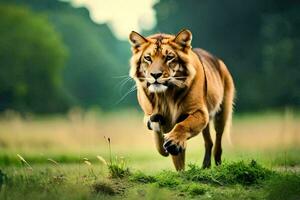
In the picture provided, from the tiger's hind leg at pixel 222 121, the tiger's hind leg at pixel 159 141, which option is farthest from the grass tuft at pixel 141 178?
the tiger's hind leg at pixel 222 121

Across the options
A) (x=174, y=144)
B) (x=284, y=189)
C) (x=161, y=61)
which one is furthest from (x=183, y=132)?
(x=284, y=189)

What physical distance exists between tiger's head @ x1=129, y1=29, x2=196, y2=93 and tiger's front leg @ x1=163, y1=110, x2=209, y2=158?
39 centimetres

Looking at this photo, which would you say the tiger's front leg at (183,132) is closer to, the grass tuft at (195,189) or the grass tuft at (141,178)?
the grass tuft at (195,189)

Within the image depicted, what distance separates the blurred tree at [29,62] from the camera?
110 feet

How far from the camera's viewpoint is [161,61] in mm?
7973

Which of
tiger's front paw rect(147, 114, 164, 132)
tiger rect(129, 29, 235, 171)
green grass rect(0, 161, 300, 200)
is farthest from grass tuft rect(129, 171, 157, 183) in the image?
tiger's front paw rect(147, 114, 164, 132)

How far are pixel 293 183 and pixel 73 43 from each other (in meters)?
36.6

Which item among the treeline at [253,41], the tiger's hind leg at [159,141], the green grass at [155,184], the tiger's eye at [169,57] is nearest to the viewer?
the green grass at [155,184]

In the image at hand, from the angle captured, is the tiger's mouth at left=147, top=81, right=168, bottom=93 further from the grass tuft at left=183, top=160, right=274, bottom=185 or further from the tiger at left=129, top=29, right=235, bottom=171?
the grass tuft at left=183, top=160, right=274, bottom=185

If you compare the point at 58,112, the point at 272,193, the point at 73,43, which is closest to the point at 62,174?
the point at 272,193

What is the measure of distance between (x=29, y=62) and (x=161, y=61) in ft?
100

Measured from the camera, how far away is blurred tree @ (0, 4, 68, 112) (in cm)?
3356

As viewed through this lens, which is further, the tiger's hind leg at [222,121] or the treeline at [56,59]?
the treeline at [56,59]

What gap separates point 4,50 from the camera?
124 ft
